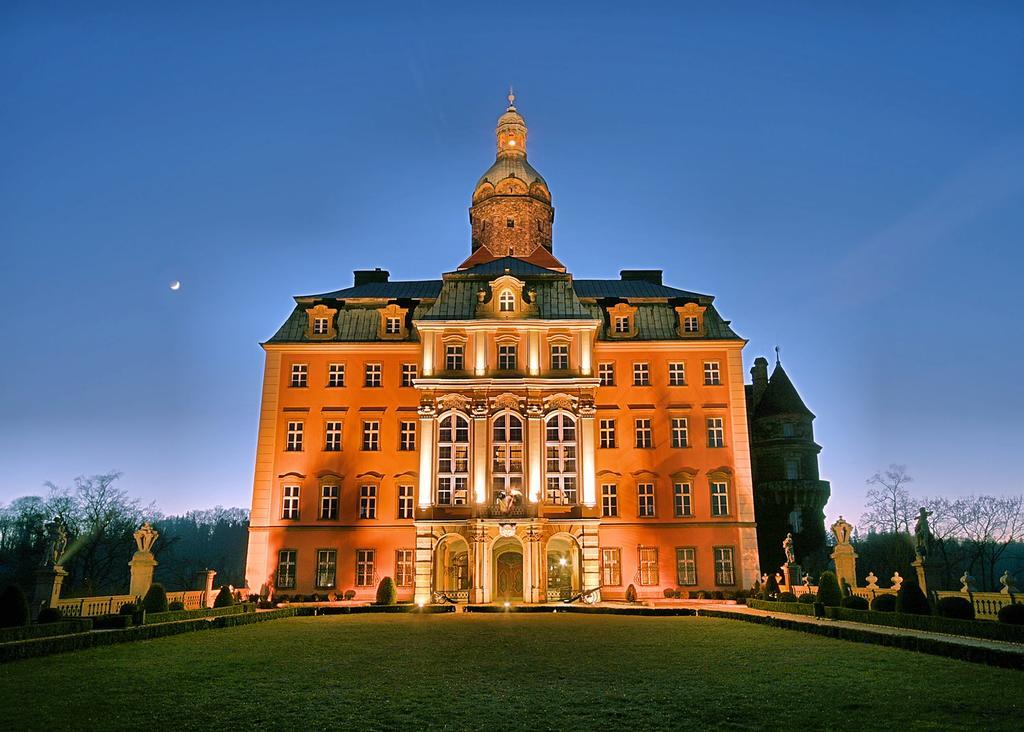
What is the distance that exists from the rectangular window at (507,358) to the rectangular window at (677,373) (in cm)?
946

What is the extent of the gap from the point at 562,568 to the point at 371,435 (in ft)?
43.3

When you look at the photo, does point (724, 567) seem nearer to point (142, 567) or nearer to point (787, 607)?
point (787, 607)

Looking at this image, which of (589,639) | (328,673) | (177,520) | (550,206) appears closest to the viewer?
(328,673)

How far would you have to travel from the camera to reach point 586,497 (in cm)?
4203

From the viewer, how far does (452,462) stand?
42.7 m

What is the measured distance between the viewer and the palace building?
42.1m

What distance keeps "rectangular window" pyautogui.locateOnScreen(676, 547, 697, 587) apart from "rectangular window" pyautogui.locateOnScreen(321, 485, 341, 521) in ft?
62.8

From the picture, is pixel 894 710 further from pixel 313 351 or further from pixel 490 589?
pixel 313 351

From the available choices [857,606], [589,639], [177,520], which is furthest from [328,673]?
[177,520]

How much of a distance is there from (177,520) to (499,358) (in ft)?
351

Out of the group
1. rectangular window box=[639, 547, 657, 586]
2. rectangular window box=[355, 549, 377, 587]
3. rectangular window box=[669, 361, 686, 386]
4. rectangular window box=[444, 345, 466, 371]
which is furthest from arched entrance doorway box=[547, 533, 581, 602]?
rectangular window box=[669, 361, 686, 386]

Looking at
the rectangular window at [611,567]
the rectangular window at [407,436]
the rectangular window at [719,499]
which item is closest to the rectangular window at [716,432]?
the rectangular window at [719,499]

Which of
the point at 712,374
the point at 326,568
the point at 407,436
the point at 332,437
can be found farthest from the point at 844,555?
the point at 332,437

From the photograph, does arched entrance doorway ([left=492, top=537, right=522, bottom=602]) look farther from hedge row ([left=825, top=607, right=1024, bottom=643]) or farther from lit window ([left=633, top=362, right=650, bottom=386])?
hedge row ([left=825, top=607, right=1024, bottom=643])
